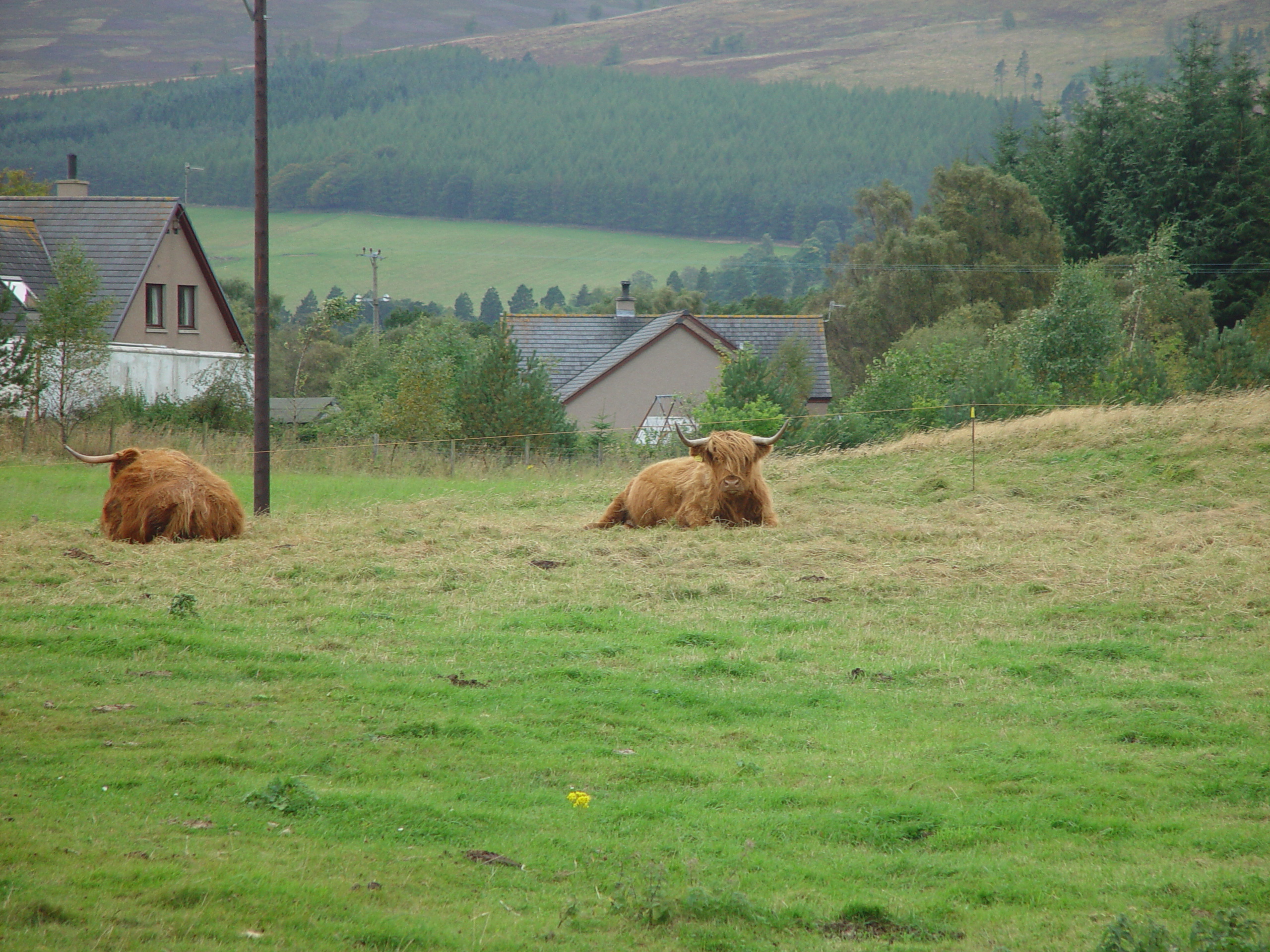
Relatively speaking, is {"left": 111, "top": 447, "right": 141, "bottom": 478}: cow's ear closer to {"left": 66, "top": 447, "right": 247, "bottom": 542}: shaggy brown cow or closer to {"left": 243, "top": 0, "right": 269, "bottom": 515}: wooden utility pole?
{"left": 66, "top": 447, "right": 247, "bottom": 542}: shaggy brown cow

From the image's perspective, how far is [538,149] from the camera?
141875 millimetres

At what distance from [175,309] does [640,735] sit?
1312 inches

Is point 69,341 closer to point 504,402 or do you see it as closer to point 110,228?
point 504,402

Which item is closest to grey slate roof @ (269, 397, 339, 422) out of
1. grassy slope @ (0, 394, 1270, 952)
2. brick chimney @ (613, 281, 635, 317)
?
brick chimney @ (613, 281, 635, 317)

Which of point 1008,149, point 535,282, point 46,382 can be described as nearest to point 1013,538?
point 46,382

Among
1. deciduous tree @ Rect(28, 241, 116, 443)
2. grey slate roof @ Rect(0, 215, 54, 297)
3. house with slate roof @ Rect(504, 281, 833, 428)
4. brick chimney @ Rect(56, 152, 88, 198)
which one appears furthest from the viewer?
house with slate roof @ Rect(504, 281, 833, 428)

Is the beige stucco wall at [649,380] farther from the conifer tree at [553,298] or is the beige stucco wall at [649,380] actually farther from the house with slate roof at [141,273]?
the conifer tree at [553,298]

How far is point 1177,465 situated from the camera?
47.2 feet

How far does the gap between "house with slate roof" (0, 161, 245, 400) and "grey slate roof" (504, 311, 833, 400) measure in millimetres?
Answer: 11701

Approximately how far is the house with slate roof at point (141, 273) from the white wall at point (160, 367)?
1.3 inches

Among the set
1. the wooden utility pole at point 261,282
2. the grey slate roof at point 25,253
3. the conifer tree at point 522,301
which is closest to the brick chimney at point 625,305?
the grey slate roof at point 25,253

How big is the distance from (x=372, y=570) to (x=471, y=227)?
123 meters

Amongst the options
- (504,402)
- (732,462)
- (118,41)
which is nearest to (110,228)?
(504,402)

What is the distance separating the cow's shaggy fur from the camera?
12.9 m
